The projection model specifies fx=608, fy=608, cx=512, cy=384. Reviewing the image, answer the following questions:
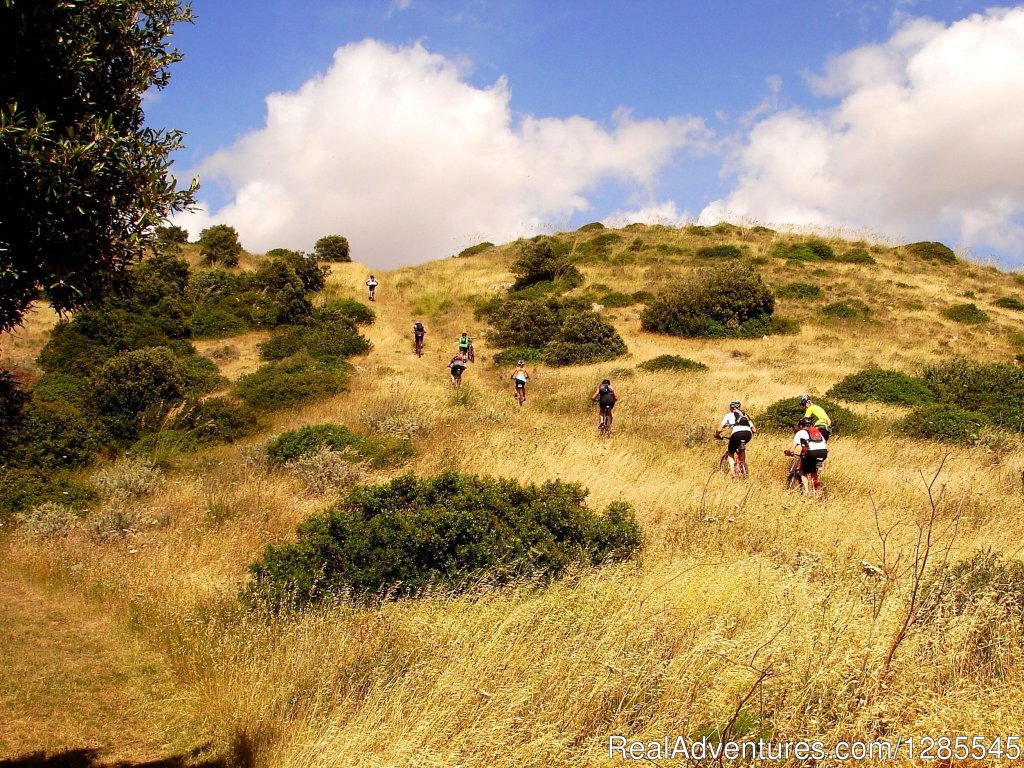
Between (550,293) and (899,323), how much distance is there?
1759 cm

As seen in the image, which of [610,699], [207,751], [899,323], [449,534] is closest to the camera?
[610,699]

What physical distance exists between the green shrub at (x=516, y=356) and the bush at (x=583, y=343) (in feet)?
1.47

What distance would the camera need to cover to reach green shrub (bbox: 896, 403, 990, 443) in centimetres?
1346

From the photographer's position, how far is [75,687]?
483cm

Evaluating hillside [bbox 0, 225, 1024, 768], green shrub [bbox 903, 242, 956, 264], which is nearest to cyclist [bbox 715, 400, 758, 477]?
hillside [bbox 0, 225, 1024, 768]

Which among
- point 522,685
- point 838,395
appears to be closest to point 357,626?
point 522,685

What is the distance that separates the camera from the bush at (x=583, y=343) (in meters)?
24.5

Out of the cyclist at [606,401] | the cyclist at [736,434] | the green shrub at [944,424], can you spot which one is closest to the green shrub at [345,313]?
the cyclist at [606,401]

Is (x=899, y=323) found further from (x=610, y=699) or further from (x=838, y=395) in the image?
(x=610, y=699)

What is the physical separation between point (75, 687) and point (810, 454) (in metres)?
9.83

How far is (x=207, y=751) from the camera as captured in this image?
159 inches

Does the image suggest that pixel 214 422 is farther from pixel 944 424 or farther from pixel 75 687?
pixel 944 424

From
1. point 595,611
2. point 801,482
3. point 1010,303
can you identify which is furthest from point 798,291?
point 595,611

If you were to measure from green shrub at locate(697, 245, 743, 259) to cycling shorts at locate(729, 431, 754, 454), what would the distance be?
32.2 m
